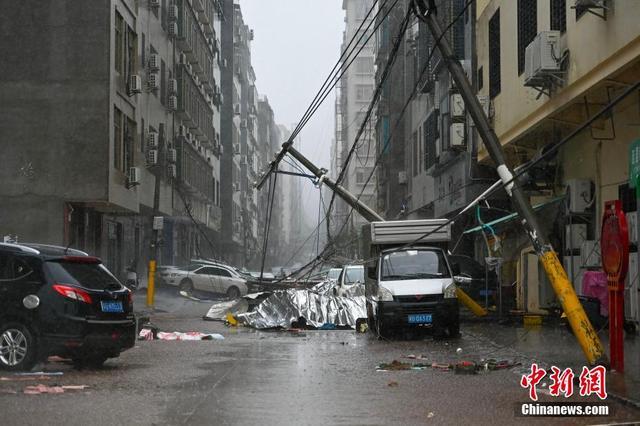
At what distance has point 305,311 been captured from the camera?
76.8ft

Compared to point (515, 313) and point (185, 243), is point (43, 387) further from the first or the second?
point (185, 243)

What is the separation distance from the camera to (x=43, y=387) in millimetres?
9953

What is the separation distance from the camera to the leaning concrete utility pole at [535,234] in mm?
11656

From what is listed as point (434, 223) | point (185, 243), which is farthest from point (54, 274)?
point (185, 243)

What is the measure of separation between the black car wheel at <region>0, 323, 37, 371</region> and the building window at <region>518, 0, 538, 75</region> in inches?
558

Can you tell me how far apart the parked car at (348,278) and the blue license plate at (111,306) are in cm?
1547

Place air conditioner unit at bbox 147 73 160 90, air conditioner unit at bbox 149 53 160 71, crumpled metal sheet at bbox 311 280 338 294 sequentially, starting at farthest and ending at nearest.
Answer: air conditioner unit at bbox 149 53 160 71 < air conditioner unit at bbox 147 73 160 90 < crumpled metal sheet at bbox 311 280 338 294

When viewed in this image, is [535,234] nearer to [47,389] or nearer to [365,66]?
[47,389]

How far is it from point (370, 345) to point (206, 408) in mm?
9063

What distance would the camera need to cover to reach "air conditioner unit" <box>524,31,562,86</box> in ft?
58.3

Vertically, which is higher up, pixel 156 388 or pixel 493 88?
pixel 493 88

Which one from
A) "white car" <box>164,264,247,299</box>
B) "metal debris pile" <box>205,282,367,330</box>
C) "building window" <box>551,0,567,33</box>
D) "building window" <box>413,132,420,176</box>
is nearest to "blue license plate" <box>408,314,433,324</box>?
"metal debris pile" <box>205,282,367,330</box>

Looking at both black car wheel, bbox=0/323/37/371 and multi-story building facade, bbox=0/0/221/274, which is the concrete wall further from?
black car wheel, bbox=0/323/37/371

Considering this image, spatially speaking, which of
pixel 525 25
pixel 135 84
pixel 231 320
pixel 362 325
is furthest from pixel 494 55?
pixel 135 84
